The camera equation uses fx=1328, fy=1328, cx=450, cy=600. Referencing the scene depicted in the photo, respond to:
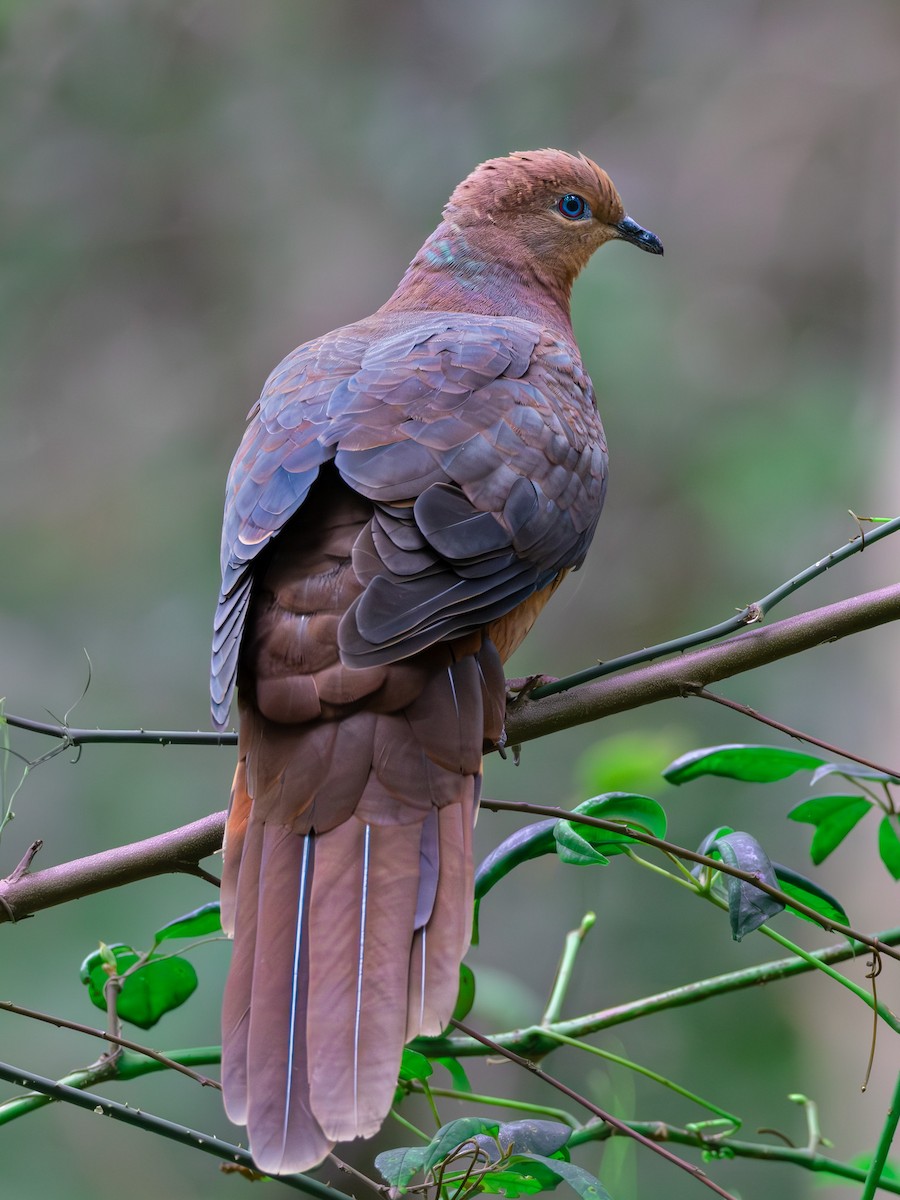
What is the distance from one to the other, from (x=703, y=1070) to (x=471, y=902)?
16.0ft

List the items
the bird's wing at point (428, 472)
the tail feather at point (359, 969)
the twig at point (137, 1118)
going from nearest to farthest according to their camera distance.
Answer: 1. the twig at point (137, 1118)
2. the tail feather at point (359, 969)
3. the bird's wing at point (428, 472)

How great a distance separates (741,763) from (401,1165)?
2.49ft

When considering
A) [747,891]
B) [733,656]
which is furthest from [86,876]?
[733,656]

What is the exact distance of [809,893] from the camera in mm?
1802

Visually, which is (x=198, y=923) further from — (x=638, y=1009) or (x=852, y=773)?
(x=852, y=773)

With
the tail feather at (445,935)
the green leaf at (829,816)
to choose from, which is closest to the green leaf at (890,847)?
the green leaf at (829,816)

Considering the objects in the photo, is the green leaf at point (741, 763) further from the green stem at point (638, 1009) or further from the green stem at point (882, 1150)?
the green stem at point (882, 1150)

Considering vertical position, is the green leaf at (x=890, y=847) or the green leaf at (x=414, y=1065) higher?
the green leaf at (x=890, y=847)

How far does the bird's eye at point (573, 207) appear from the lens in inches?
142

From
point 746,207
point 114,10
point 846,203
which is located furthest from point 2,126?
point 846,203

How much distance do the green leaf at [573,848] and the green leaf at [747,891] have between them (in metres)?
0.16

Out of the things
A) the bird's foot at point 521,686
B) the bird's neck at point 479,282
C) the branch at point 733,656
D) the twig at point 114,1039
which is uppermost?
the bird's neck at point 479,282

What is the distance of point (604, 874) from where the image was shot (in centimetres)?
654

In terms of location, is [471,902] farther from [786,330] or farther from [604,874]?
[786,330]
